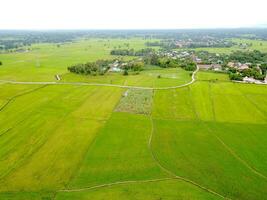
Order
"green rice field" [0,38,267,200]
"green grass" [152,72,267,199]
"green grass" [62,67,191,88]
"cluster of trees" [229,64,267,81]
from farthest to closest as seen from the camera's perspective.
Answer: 1. "cluster of trees" [229,64,267,81]
2. "green grass" [62,67,191,88]
3. "green grass" [152,72,267,199]
4. "green rice field" [0,38,267,200]

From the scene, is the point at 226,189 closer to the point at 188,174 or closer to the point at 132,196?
the point at 188,174

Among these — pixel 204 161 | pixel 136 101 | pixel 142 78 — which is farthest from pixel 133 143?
pixel 142 78

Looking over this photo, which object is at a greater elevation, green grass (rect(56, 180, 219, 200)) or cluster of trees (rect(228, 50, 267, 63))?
green grass (rect(56, 180, 219, 200))

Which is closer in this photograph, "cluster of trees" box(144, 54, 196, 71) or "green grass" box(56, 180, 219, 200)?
"green grass" box(56, 180, 219, 200)

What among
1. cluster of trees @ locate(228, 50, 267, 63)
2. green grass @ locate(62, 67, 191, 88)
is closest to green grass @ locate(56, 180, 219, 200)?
green grass @ locate(62, 67, 191, 88)

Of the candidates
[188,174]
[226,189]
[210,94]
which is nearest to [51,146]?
[188,174]

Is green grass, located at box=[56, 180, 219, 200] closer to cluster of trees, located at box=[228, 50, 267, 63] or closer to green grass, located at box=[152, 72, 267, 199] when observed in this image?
green grass, located at box=[152, 72, 267, 199]

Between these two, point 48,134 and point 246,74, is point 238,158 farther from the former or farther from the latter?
point 246,74

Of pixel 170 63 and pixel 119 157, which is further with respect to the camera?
pixel 170 63

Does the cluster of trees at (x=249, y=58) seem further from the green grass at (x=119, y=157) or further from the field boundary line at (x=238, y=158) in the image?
the green grass at (x=119, y=157)

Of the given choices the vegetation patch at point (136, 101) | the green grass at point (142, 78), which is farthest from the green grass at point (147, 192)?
the green grass at point (142, 78)
